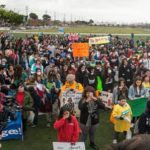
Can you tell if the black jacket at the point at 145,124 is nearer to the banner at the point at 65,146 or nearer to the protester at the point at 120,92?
the banner at the point at 65,146

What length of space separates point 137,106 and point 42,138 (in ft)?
8.67

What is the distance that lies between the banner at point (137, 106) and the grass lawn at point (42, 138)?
930 mm

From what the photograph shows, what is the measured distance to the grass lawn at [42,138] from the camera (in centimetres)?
1070

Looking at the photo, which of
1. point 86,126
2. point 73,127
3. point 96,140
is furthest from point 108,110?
point 73,127

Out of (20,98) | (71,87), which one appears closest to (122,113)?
(71,87)

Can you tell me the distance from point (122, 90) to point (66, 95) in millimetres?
1566

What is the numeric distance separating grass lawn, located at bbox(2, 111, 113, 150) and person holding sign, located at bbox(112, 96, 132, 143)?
531 millimetres

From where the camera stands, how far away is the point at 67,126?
8.85 metres

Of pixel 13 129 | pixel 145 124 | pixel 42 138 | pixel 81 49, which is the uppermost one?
pixel 81 49

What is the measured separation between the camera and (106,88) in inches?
645

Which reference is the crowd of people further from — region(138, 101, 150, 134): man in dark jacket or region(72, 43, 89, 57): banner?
region(72, 43, 89, 57): banner

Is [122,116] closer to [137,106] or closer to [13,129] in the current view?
[137,106]

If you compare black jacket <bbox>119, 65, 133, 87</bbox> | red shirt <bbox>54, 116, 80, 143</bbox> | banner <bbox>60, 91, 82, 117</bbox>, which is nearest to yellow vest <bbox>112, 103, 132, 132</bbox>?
banner <bbox>60, 91, 82, 117</bbox>

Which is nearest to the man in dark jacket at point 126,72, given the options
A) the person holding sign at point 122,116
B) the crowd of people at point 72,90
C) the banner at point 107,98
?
the crowd of people at point 72,90
